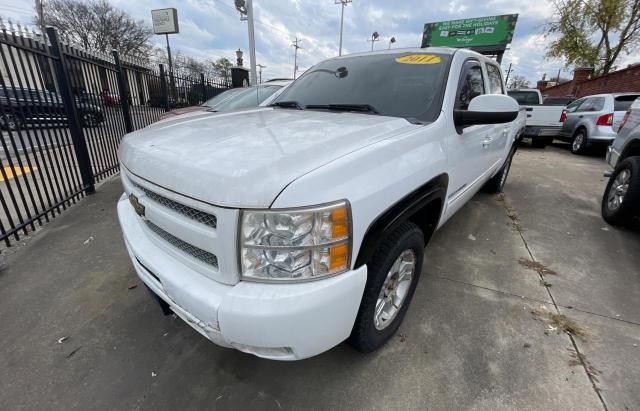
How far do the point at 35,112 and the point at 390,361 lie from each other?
14.5 feet

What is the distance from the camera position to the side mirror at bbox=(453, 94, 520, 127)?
1.95 meters

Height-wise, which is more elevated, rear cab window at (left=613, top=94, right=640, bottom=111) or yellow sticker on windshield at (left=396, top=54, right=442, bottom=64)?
yellow sticker on windshield at (left=396, top=54, right=442, bottom=64)

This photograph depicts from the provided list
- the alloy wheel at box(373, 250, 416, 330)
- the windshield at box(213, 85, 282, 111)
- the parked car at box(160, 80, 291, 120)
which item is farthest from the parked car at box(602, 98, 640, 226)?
the windshield at box(213, 85, 282, 111)

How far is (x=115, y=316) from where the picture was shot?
7.16ft

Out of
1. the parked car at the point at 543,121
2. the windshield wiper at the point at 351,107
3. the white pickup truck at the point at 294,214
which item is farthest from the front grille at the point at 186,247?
the parked car at the point at 543,121

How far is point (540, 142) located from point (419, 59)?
31.3 ft

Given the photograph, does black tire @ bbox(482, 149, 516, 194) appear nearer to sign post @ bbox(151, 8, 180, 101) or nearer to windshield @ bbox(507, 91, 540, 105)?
windshield @ bbox(507, 91, 540, 105)

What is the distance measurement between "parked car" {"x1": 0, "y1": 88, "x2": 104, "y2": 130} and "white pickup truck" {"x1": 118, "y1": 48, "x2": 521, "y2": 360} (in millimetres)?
2217

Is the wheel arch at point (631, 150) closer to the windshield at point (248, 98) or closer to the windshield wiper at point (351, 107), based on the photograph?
the windshield wiper at point (351, 107)

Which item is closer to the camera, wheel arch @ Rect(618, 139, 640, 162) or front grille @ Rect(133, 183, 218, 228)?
front grille @ Rect(133, 183, 218, 228)

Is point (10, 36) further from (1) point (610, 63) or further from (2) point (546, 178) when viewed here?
(1) point (610, 63)

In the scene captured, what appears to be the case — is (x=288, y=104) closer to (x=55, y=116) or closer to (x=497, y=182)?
(x=55, y=116)

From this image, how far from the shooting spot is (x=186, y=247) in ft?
4.73

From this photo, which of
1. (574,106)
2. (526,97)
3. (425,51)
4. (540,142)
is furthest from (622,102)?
(425,51)
